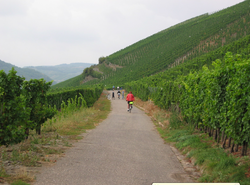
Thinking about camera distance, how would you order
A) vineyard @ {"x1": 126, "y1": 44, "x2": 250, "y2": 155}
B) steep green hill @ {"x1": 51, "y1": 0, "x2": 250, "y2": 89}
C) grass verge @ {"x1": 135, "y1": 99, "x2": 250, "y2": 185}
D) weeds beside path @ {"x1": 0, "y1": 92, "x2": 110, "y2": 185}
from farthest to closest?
steep green hill @ {"x1": 51, "y1": 0, "x2": 250, "y2": 89}, vineyard @ {"x1": 126, "y1": 44, "x2": 250, "y2": 155}, grass verge @ {"x1": 135, "y1": 99, "x2": 250, "y2": 185}, weeds beside path @ {"x1": 0, "y1": 92, "x2": 110, "y2": 185}

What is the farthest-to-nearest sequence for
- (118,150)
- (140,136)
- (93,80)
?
1. (93,80)
2. (140,136)
3. (118,150)

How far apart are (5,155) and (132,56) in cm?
12821

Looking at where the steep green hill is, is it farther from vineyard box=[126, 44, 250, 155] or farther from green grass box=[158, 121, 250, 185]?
green grass box=[158, 121, 250, 185]

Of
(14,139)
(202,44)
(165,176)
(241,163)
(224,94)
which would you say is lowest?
(165,176)

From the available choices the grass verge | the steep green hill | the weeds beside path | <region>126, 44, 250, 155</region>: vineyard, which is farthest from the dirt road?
the steep green hill

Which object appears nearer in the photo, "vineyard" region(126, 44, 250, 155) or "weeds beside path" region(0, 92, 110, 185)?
"weeds beside path" region(0, 92, 110, 185)

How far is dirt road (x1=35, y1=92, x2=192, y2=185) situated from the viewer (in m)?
5.91

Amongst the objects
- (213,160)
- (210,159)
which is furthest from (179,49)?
(213,160)

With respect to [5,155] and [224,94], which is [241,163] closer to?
[224,94]

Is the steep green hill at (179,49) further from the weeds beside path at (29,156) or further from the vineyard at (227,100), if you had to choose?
the weeds beside path at (29,156)

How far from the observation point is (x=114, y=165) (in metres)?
7.12

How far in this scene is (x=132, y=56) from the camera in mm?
133125

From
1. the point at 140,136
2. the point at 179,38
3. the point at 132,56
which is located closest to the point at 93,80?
the point at 132,56

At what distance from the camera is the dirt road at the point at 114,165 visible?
5906 mm
